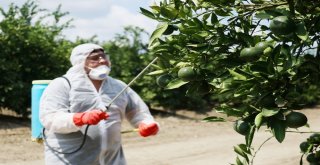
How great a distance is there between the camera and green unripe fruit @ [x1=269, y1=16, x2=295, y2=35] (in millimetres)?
1620

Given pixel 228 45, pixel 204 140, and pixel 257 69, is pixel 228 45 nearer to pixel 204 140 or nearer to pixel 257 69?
pixel 257 69

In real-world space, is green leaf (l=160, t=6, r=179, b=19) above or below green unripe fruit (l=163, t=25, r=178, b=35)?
above

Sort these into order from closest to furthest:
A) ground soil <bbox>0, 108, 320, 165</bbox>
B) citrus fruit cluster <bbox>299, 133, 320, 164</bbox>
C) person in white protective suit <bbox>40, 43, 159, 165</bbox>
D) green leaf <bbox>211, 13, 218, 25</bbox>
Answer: green leaf <bbox>211, 13, 218, 25</bbox> → citrus fruit cluster <bbox>299, 133, 320, 164</bbox> → person in white protective suit <bbox>40, 43, 159, 165</bbox> → ground soil <bbox>0, 108, 320, 165</bbox>

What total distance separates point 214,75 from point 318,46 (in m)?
0.40

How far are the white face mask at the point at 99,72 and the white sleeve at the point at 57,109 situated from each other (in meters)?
0.21

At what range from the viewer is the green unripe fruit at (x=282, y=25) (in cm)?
162

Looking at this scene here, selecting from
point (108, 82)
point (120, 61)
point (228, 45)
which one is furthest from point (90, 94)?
point (120, 61)

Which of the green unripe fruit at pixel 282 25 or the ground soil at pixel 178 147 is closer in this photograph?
the green unripe fruit at pixel 282 25

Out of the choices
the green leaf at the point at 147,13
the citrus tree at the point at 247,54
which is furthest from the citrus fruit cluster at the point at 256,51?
the green leaf at the point at 147,13

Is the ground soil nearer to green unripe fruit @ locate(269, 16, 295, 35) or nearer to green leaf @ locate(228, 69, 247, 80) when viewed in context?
green leaf @ locate(228, 69, 247, 80)

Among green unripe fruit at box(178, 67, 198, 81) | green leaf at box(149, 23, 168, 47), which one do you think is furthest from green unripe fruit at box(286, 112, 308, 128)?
green leaf at box(149, 23, 168, 47)

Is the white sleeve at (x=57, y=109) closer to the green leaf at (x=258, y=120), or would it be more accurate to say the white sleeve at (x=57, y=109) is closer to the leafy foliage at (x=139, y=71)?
the green leaf at (x=258, y=120)

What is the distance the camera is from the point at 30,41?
37.6 ft

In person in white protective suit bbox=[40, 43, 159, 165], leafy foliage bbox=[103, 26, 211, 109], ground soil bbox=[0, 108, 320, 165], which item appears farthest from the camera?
leafy foliage bbox=[103, 26, 211, 109]
